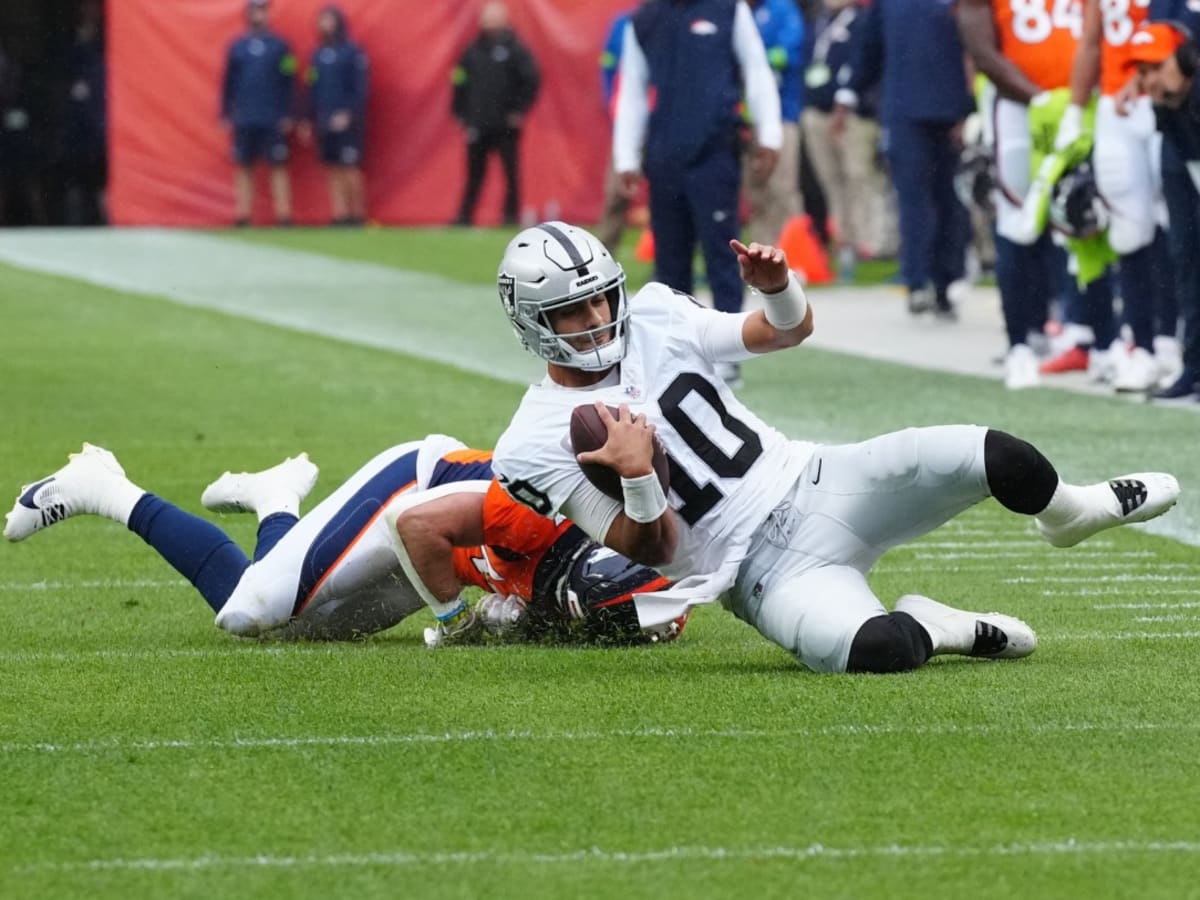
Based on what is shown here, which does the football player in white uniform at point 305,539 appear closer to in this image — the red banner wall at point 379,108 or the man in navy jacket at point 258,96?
the man in navy jacket at point 258,96

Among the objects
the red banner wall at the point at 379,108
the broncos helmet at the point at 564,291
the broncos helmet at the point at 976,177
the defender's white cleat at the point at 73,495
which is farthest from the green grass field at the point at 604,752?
the red banner wall at the point at 379,108

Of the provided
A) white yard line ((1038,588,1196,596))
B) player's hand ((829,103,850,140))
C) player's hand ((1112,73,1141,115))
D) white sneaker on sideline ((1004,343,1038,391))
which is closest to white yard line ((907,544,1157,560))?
white yard line ((1038,588,1196,596))

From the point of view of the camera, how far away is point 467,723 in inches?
187

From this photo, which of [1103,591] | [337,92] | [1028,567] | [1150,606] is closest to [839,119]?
[337,92]

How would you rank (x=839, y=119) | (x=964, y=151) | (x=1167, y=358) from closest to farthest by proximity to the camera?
(x=1167, y=358) < (x=964, y=151) < (x=839, y=119)

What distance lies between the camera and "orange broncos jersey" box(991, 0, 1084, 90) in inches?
460

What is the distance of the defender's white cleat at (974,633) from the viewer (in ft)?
17.5

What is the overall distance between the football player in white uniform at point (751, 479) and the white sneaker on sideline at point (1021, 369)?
5773 mm

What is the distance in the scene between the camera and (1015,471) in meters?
5.18

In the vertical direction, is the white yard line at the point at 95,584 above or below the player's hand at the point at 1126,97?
below

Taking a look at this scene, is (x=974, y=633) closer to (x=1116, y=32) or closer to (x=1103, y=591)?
(x=1103, y=591)

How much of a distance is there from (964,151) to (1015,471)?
10.2 meters

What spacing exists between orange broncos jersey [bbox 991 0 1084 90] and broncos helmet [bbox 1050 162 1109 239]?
0.92 metres

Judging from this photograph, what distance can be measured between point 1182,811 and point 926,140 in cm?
1028
